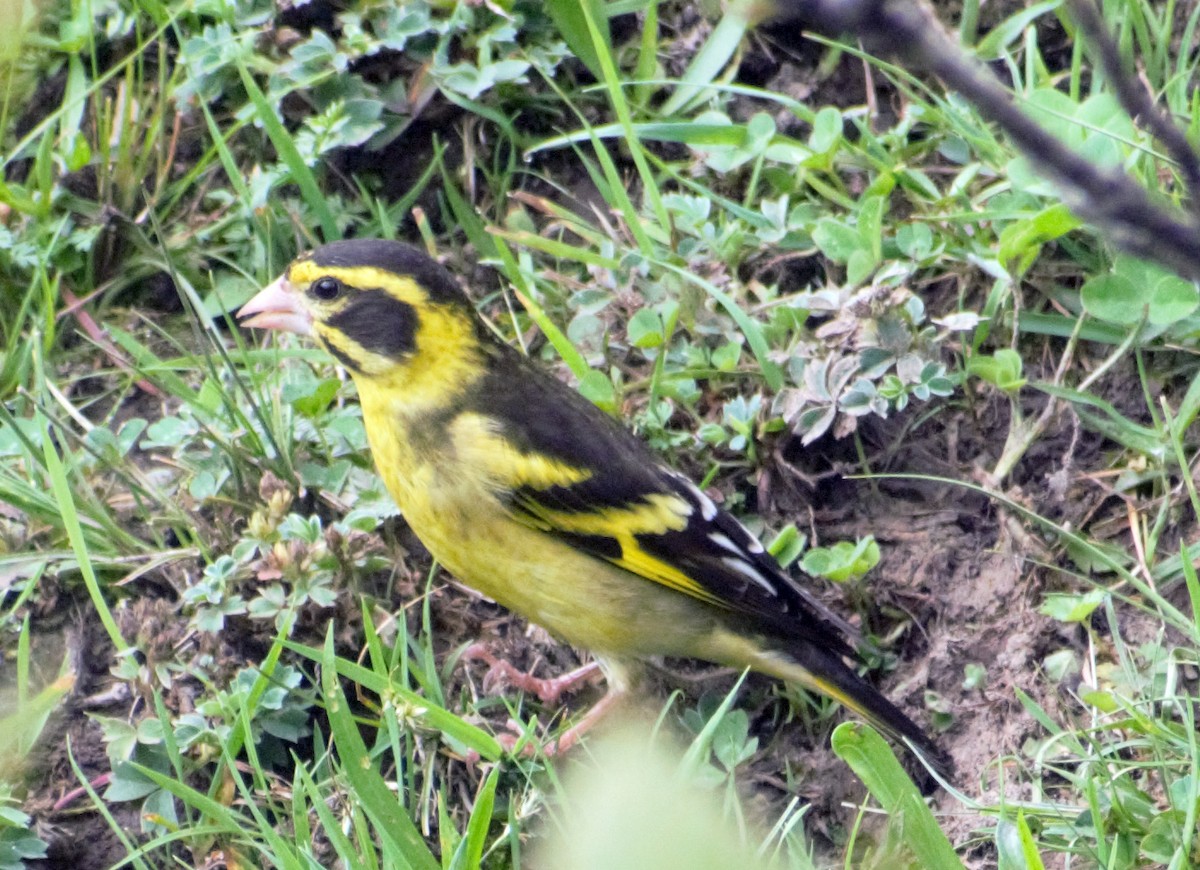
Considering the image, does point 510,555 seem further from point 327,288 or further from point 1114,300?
point 1114,300

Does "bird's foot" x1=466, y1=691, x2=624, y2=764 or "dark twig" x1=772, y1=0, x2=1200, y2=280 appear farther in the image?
"bird's foot" x1=466, y1=691, x2=624, y2=764

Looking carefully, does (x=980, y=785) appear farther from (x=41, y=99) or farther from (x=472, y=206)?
(x=41, y=99)

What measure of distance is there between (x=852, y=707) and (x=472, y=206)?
2.35 meters

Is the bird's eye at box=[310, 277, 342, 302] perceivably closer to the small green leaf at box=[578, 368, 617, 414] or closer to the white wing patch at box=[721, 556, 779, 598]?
the small green leaf at box=[578, 368, 617, 414]

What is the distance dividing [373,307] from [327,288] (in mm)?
146

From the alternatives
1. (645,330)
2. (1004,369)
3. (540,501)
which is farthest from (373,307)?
(1004,369)

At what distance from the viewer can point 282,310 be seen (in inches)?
165

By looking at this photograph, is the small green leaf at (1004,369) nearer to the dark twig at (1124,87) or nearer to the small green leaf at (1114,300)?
the small green leaf at (1114,300)

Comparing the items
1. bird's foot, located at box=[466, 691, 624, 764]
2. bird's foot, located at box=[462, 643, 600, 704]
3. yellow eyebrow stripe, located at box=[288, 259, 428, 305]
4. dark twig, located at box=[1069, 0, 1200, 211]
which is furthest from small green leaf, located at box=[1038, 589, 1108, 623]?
dark twig, located at box=[1069, 0, 1200, 211]

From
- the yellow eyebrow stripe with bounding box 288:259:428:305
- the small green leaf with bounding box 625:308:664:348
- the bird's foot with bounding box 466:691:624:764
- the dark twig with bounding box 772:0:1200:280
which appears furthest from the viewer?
the small green leaf with bounding box 625:308:664:348

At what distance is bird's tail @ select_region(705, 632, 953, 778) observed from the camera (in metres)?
3.68

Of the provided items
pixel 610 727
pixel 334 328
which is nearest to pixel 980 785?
pixel 610 727

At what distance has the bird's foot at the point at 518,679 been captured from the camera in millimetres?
4070

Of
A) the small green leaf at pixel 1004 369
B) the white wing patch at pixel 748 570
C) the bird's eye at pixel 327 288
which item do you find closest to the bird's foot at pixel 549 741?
the white wing patch at pixel 748 570
